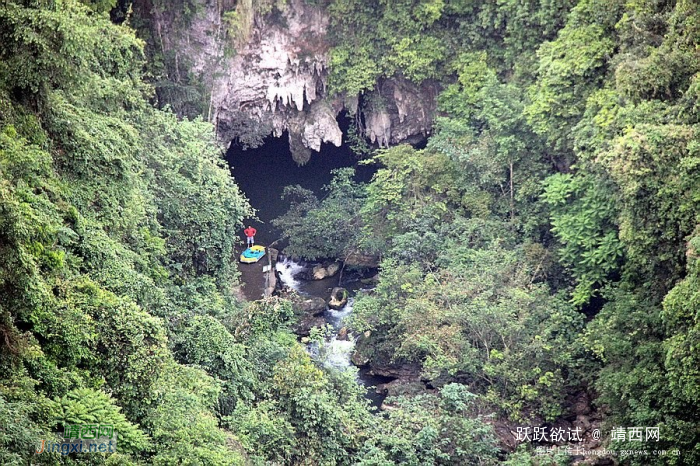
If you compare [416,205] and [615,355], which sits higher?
[416,205]

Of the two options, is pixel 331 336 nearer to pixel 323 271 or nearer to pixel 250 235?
pixel 323 271

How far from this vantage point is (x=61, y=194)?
40.3 ft

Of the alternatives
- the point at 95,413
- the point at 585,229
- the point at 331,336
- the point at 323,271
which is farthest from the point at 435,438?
the point at 323,271

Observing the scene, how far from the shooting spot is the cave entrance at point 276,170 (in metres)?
27.3

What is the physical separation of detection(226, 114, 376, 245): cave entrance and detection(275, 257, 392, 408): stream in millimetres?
2861

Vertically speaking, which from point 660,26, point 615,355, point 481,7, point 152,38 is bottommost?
point 615,355

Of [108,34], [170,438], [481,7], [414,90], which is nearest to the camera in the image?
[170,438]

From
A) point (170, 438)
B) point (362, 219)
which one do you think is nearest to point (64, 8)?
point (170, 438)

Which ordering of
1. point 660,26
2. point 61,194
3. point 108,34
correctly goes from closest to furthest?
point 61,194, point 108,34, point 660,26

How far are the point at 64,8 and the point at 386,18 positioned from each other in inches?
505

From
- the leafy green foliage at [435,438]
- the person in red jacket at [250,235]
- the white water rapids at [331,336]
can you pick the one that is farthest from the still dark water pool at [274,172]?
the leafy green foliage at [435,438]

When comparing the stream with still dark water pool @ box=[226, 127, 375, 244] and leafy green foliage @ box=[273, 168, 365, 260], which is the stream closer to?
leafy green foliage @ box=[273, 168, 365, 260]

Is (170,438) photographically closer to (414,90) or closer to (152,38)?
(152,38)

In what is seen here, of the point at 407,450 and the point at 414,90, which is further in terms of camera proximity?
the point at 414,90
